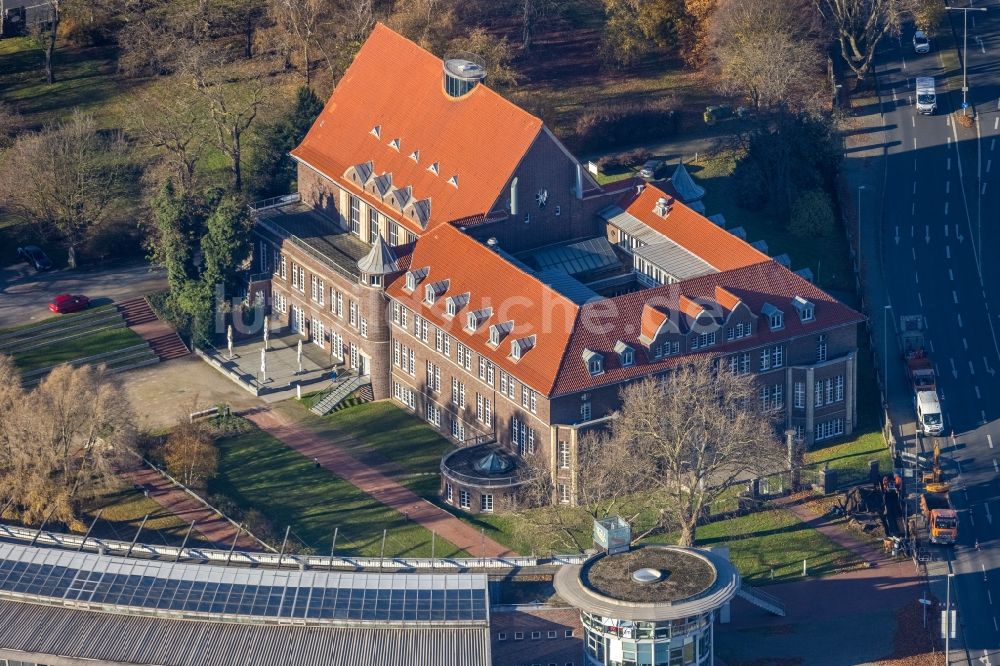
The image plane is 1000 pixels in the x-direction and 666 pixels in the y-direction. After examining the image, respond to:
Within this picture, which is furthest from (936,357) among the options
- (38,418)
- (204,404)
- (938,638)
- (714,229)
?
(38,418)

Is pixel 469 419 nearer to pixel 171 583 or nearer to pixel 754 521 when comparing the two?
pixel 754 521

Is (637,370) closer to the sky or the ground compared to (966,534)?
closer to the sky

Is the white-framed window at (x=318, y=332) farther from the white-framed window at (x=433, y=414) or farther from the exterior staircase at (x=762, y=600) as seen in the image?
the exterior staircase at (x=762, y=600)

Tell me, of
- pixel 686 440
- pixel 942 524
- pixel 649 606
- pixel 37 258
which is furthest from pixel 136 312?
pixel 942 524

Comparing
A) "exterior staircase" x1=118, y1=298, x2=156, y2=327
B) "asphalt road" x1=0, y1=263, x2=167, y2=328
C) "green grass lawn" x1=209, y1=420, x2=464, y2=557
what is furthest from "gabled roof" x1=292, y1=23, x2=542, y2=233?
→ "green grass lawn" x1=209, y1=420, x2=464, y2=557

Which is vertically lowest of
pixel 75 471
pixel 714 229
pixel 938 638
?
pixel 938 638

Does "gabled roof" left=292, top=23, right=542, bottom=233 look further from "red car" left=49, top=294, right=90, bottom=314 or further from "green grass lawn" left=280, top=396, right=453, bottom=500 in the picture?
"red car" left=49, top=294, right=90, bottom=314

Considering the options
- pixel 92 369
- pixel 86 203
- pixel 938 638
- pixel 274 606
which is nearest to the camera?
pixel 274 606
